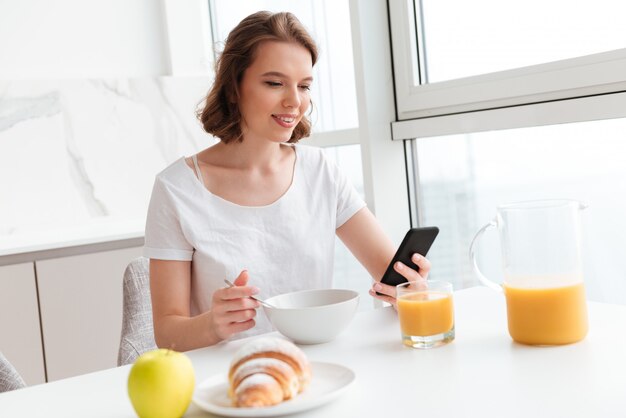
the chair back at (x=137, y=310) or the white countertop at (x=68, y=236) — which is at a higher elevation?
the white countertop at (x=68, y=236)

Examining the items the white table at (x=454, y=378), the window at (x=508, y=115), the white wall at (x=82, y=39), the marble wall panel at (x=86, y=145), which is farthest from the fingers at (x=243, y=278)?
the white wall at (x=82, y=39)

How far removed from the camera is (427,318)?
118 cm

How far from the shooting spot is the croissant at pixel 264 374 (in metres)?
0.92

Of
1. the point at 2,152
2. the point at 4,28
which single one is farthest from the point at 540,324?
the point at 4,28

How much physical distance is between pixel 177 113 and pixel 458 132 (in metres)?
1.45

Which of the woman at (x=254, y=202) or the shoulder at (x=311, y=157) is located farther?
the shoulder at (x=311, y=157)

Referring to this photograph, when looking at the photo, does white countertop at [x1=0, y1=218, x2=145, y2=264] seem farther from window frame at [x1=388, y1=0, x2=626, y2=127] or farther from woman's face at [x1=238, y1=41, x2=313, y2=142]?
woman's face at [x1=238, y1=41, x2=313, y2=142]

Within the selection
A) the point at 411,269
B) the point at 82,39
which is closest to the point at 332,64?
the point at 82,39

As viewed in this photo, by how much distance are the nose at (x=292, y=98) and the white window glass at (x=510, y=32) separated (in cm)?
76

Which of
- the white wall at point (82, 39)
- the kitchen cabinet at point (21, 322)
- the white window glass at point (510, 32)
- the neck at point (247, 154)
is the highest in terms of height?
the white wall at point (82, 39)

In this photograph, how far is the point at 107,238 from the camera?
282cm

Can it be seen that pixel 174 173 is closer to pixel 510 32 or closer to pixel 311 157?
pixel 311 157

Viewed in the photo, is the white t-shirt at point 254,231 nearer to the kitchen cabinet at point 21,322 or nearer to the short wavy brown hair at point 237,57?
the short wavy brown hair at point 237,57

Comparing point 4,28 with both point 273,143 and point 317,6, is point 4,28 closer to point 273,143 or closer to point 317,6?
point 317,6
